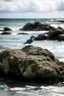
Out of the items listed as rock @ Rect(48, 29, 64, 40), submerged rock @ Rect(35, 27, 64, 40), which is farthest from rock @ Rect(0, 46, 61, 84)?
rock @ Rect(48, 29, 64, 40)

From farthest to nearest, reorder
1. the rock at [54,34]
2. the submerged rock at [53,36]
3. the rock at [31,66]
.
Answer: the rock at [54,34]
the submerged rock at [53,36]
the rock at [31,66]

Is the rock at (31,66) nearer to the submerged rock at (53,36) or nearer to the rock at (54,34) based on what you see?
the submerged rock at (53,36)

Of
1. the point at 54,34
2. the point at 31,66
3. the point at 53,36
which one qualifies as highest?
the point at 31,66

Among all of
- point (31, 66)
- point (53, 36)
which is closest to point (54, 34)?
point (53, 36)

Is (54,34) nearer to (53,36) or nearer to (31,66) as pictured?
(53,36)

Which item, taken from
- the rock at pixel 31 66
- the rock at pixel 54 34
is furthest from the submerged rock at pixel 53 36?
the rock at pixel 31 66

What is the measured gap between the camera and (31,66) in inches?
714

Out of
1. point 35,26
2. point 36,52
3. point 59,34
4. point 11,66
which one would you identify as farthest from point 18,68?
point 35,26

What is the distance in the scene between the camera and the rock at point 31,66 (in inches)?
706

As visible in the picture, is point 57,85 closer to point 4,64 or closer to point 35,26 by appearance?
point 4,64

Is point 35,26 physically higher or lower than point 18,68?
lower

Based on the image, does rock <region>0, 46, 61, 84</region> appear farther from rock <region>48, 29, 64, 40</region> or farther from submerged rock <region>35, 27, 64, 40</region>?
rock <region>48, 29, 64, 40</region>

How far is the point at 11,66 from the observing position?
18.7m

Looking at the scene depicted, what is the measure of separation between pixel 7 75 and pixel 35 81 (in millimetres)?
1736
